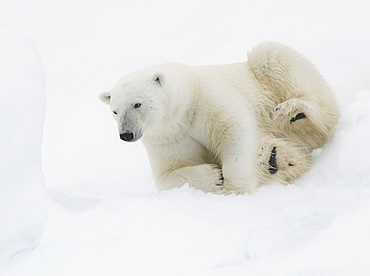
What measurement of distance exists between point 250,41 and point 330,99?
2.88 metres

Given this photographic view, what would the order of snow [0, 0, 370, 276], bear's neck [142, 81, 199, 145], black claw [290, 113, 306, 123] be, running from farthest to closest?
1. black claw [290, 113, 306, 123]
2. bear's neck [142, 81, 199, 145]
3. snow [0, 0, 370, 276]

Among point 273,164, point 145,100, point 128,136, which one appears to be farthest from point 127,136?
point 273,164

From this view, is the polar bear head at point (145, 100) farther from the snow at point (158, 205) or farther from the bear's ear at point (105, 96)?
the snow at point (158, 205)

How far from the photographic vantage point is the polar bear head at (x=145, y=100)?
330 cm

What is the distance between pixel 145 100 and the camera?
341cm

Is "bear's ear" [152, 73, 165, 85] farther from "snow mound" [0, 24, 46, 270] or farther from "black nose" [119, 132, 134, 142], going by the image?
"snow mound" [0, 24, 46, 270]

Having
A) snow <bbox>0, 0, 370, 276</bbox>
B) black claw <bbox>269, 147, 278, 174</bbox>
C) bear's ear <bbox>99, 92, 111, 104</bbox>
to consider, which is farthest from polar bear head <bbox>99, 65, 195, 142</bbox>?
black claw <bbox>269, 147, 278, 174</bbox>

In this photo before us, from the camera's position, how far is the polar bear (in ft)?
11.3

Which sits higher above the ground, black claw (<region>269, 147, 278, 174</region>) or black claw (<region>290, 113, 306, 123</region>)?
black claw (<region>290, 113, 306, 123</region>)

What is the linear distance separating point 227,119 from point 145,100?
558 mm

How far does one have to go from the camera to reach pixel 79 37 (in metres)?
9.12

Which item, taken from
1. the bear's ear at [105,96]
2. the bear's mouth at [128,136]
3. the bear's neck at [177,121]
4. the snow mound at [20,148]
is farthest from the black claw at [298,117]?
the snow mound at [20,148]

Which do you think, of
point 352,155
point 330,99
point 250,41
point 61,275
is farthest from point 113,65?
point 61,275

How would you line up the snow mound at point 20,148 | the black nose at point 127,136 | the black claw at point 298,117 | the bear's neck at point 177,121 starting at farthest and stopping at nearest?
the black claw at point 298,117
the bear's neck at point 177,121
the black nose at point 127,136
the snow mound at point 20,148
